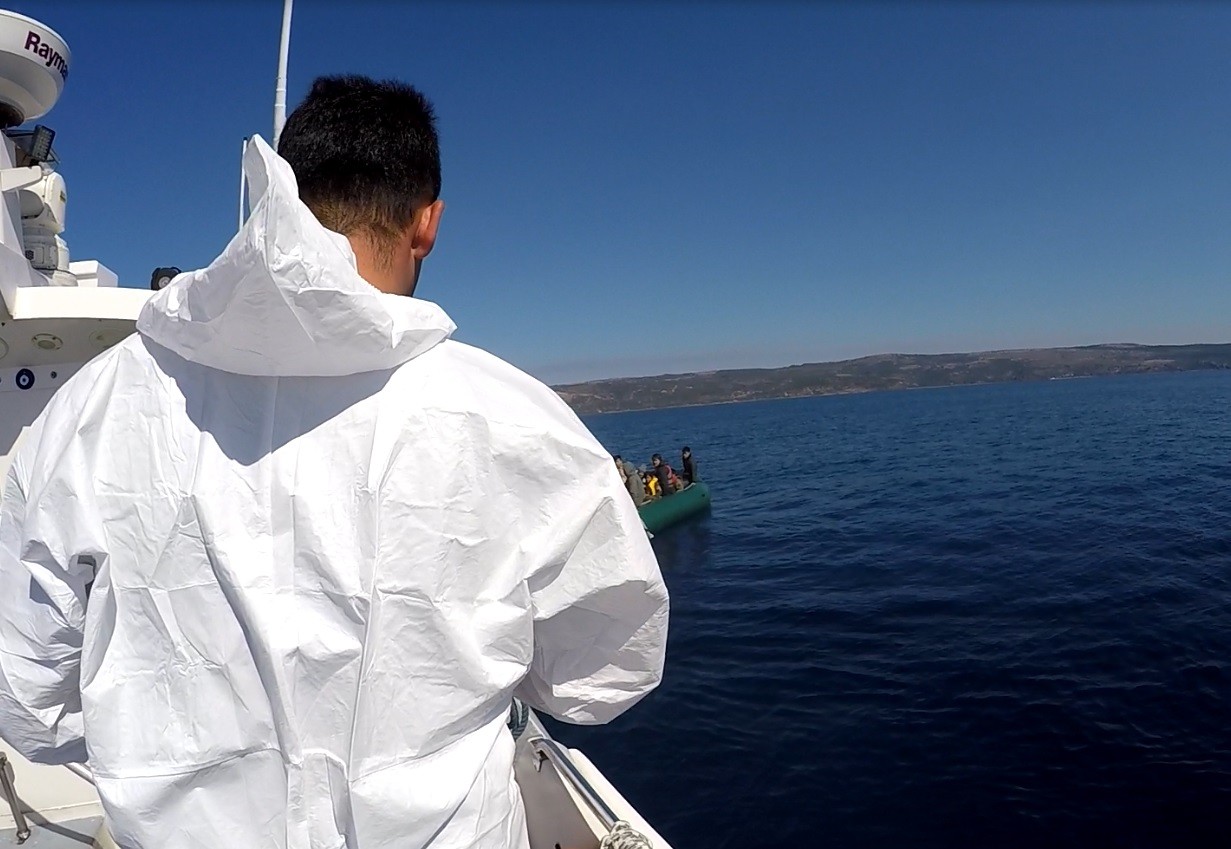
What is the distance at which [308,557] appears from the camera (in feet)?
3.26

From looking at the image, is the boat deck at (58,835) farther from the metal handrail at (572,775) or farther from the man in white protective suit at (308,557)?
the man in white protective suit at (308,557)

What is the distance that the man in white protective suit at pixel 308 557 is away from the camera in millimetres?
975

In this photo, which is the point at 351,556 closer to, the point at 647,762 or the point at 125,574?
the point at 125,574

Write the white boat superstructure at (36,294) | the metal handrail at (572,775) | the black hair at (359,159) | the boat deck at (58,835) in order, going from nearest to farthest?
the black hair at (359,159) → the metal handrail at (572,775) → the boat deck at (58,835) → the white boat superstructure at (36,294)

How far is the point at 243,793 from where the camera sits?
41.3 inches

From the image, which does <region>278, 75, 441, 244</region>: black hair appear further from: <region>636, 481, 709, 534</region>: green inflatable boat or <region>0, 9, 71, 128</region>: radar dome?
<region>636, 481, 709, 534</region>: green inflatable boat

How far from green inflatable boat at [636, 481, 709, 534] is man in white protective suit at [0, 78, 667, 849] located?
65.6 ft

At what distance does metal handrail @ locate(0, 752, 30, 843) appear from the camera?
9.43 feet

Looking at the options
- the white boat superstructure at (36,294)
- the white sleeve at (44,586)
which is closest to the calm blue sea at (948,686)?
the white boat superstructure at (36,294)

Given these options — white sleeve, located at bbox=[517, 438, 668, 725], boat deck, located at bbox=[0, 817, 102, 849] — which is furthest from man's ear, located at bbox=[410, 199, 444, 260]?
boat deck, located at bbox=[0, 817, 102, 849]

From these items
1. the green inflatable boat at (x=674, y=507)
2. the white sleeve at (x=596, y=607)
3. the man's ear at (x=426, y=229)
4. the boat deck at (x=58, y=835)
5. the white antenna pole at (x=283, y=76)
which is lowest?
the green inflatable boat at (x=674, y=507)

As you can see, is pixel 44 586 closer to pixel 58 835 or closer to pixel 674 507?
pixel 58 835

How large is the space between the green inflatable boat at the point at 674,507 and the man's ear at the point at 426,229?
19.9 m

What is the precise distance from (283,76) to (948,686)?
996 cm
